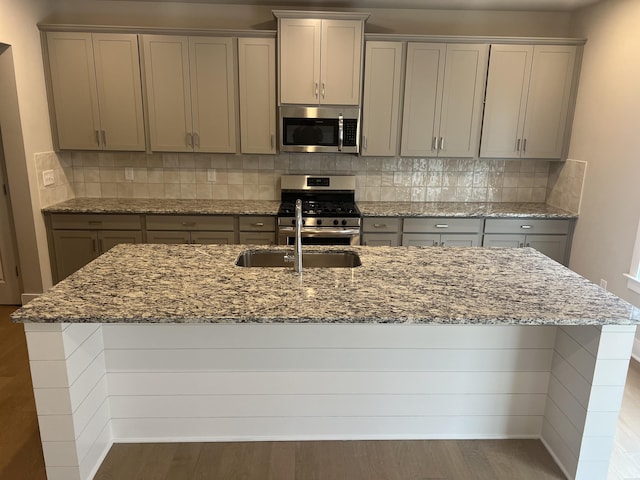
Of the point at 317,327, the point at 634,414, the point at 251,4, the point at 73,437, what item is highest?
the point at 251,4

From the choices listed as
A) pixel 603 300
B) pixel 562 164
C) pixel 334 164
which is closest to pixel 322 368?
pixel 603 300

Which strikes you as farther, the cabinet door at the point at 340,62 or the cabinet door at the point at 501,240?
the cabinet door at the point at 501,240

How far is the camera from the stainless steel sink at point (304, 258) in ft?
8.36

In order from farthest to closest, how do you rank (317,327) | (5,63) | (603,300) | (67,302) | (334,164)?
(334,164), (5,63), (317,327), (603,300), (67,302)

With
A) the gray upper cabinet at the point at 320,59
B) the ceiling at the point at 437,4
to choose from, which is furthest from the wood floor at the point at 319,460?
the ceiling at the point at 437,4

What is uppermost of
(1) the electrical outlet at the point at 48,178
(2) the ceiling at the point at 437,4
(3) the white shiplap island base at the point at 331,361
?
(2) the ceiling at the point at 437,4

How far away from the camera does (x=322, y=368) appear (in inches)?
87.5

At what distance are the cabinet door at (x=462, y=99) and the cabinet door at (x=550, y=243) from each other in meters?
0.97

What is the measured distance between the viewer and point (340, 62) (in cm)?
391

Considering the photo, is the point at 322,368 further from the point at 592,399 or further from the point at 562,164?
the point at 562,164

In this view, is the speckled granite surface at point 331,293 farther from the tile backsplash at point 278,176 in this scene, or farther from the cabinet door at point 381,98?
the tile backsplash at point 278,176

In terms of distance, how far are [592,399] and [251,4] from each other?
407 cm

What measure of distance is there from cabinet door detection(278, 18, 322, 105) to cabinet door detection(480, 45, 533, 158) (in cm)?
160

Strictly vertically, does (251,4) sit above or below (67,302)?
above
